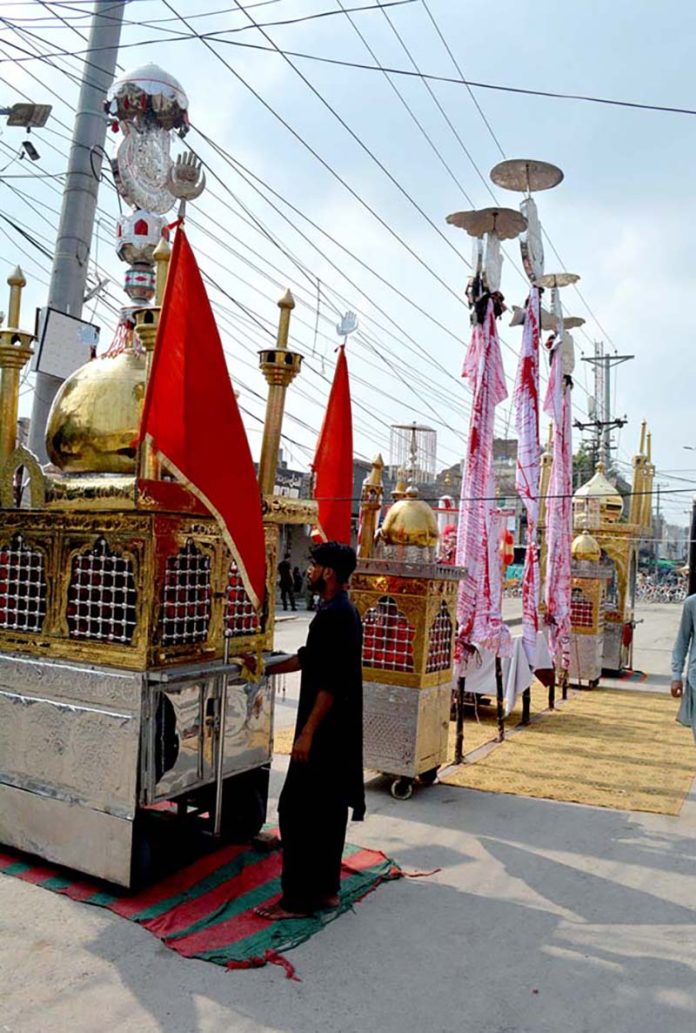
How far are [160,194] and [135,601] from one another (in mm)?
2476

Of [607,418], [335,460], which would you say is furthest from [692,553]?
[607,418]

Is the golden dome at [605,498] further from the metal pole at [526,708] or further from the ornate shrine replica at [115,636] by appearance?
the ornate shrine replica at [115,636]

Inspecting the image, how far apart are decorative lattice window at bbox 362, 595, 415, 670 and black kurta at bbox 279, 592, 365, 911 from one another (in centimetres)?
194

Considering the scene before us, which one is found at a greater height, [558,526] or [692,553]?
[558,526]

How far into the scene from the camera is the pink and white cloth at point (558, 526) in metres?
9.34

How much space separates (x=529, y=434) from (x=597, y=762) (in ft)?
9.81

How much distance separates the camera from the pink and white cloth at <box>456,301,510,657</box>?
6.71m

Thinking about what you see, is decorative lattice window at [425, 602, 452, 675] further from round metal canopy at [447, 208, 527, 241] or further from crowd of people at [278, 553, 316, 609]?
crowd of people at [278, 553, 316, 609]

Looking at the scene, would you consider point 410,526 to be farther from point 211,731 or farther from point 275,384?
point 211,731

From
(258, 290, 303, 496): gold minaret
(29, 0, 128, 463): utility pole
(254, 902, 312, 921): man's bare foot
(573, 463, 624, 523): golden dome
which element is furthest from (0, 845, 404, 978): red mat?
(573, 463, 624, 523): golden dome

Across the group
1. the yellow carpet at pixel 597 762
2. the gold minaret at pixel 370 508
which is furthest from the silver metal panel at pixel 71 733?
the yellow carpet at pixel 597 762

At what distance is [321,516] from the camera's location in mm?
5035

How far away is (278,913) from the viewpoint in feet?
11.2

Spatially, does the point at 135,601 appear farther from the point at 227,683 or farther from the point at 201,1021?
the point at 201,1021
